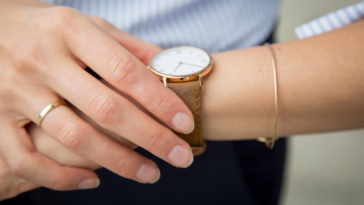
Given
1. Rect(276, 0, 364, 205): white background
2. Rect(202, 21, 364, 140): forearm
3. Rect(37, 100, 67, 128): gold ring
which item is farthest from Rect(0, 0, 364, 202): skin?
Rect(276, 0, 364, 205): white background

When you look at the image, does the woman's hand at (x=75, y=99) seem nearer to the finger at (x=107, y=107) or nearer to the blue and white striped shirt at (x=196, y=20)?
the finger at (x=107, y=107)

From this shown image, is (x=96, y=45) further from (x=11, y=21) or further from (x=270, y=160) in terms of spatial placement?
Result: (x=270, y=160)

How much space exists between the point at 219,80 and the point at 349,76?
0.40 meters

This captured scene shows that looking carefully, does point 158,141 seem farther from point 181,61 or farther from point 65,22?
point 65,22

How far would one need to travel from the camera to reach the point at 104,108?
66 cm

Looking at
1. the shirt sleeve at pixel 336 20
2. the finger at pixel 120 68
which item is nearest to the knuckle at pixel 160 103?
the finger at pixel 120 68

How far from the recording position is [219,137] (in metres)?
0.88

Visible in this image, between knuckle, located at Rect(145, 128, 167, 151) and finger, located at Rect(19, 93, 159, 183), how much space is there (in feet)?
0.33

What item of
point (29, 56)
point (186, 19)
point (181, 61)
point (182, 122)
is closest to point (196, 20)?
point (186, 19)

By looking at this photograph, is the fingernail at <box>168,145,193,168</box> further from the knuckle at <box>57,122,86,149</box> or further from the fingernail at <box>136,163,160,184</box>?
the knuckle at <box>57,122,86,149</box>

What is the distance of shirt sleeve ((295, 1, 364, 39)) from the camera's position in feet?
3.13

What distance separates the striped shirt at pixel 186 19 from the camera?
0.99 metres

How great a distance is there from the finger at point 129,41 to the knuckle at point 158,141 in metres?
0.35

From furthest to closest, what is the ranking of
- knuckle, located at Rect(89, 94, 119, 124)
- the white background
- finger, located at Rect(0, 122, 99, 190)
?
the white background → finger, located at Rect(0, 122, 99, 190) → knuckle, located at Rect(89, 94, 119, 124)
